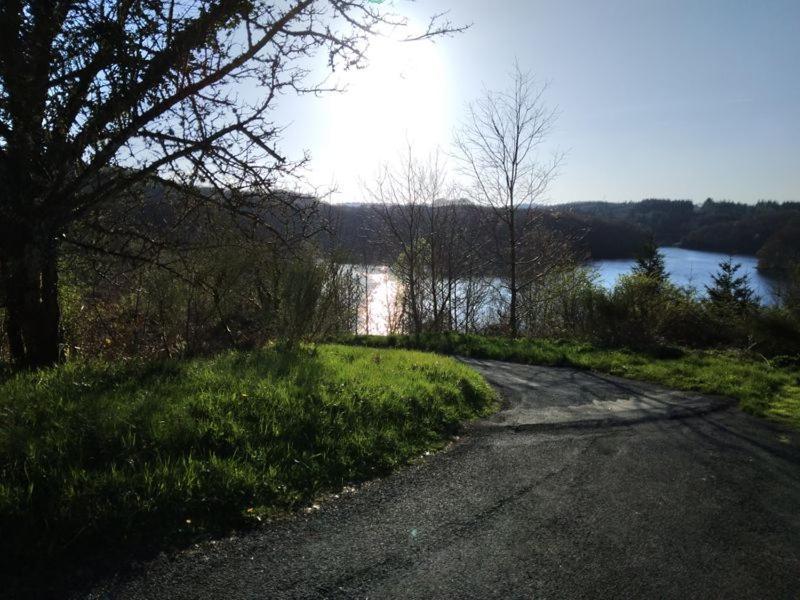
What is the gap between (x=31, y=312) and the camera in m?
6.58

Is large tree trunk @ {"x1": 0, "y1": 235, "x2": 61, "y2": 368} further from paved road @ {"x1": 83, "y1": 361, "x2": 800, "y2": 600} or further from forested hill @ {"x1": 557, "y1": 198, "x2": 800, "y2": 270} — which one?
forested hill @ {"x1": 557, "y1": 198, "x2": 800, "y2": 270}

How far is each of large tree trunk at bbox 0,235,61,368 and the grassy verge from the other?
827 cm

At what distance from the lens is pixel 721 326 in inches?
515

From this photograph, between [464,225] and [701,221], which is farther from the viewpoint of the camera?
[701,221]

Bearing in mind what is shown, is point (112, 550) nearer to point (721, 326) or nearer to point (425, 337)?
point (425, 337)

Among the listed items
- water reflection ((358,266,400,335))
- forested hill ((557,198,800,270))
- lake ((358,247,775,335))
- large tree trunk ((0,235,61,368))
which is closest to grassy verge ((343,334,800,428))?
large tree trunk ((0,235,61,368))

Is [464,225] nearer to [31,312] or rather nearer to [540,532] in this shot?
[31,312]

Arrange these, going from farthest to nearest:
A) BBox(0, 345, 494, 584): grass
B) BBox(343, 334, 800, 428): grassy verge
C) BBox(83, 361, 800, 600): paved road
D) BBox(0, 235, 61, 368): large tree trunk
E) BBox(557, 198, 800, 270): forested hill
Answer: BBox(557, 198, 800, 270): forested hill
BBox(343, 334, 800, 428): grassy verge
BBox(0, 235, 61, 368): large tree trunk
BBox(0, 345, 494, 584): grass
BBox(83, 361, 800, 600): paved road

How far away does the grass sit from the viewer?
305cm

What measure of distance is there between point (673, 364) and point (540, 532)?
778cm

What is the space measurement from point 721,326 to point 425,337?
7.27m

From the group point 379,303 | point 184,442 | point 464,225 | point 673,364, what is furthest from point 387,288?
point 184,442

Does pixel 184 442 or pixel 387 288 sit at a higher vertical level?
pixel 184 442

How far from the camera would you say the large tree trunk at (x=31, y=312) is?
627 centimetres
